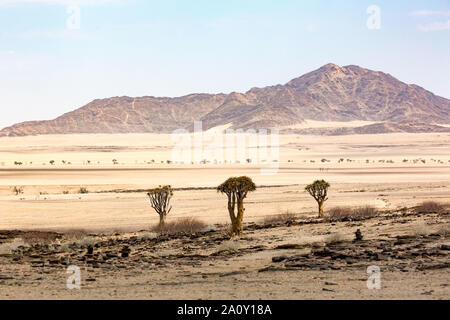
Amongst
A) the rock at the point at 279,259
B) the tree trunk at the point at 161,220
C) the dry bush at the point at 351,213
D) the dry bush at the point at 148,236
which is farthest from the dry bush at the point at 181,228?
the rock at the point at 279,259

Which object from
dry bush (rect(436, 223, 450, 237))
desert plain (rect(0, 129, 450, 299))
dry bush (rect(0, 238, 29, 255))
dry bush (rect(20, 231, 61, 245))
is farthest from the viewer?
dry bush (rect(20, 231, 61, 245))

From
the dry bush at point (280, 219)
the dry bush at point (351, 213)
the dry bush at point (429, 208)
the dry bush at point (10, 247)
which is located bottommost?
the dry bush at point (10, 247)

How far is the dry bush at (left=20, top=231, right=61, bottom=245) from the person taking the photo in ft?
65.9

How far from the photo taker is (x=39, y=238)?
68.8 ft

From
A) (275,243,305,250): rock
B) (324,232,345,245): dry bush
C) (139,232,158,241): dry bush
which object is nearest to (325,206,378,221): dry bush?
(139,232,158,241): dry bush

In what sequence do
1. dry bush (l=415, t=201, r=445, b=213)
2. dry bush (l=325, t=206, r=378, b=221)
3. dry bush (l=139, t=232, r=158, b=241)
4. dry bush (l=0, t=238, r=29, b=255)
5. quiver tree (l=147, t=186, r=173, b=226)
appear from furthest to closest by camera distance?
→ dry bush (l=325, t=206, r=378, b=221) < quiver tree (l=147, t=186, r=173, b=226) < dry bush (l=415, t=201, r=445, b=213) < dry bush (l=139, t=232, r=158, b=241) < dry bush (l=0, t=238, r=29, b=255)

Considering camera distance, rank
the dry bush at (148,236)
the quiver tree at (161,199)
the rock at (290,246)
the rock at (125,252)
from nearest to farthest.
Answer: the rock at (290,246) < the rock at (125,252) < the dry bush at (148,236) < the quiver tree at (161,199)

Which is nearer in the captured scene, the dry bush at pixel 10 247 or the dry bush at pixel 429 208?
the dry bush at pixel 10 247

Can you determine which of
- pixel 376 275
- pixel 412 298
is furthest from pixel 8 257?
pixel 412 298

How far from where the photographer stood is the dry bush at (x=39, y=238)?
65.9 ft

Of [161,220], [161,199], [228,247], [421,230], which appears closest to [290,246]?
[228,247]

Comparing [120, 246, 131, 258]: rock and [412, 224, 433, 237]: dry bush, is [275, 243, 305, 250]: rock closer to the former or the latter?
[412, 224, 433, 237]: dry bush

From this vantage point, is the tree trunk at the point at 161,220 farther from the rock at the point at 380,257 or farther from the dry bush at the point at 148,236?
the rock at the point at 380,257

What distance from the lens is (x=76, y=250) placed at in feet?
57.3
